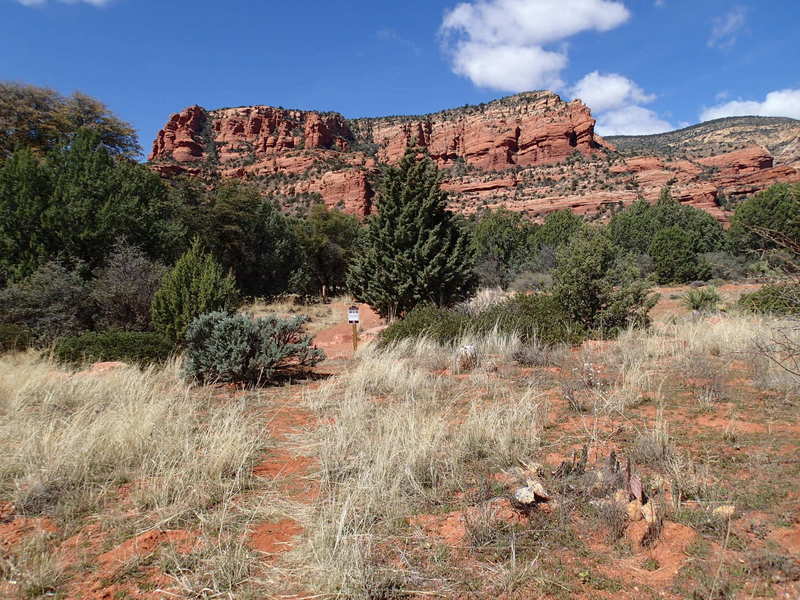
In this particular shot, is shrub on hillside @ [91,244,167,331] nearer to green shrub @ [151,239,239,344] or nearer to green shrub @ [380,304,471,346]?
green shrub @ [151,239,239,344]

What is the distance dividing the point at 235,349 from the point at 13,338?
6.25m

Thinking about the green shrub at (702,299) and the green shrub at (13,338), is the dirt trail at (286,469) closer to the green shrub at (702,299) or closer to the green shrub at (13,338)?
the green shrub at (13,338)

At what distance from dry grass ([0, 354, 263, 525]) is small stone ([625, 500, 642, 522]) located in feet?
8.04

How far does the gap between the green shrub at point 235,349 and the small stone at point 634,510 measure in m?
5.04

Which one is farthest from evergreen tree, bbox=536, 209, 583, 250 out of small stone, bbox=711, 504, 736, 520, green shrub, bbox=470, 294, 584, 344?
small stone, bbox=711, 504, 736, 520

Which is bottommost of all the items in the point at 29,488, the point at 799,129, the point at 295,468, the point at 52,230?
the point at 295,468

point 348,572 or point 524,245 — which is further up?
point 524,245

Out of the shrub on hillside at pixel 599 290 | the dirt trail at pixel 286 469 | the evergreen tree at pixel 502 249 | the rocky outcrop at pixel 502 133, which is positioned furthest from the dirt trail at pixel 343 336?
the rocky outcrop at pixel 502 133

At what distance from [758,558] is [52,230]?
16843 millimetres

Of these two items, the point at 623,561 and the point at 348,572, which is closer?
the point at 348,572

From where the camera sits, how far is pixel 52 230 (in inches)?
523

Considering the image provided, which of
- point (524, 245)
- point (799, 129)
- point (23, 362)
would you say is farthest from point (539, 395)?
point (799, 129)

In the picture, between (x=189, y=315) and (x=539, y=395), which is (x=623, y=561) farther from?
(x=189, y=315)

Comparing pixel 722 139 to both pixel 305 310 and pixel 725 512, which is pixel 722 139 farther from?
pixel 725 512
